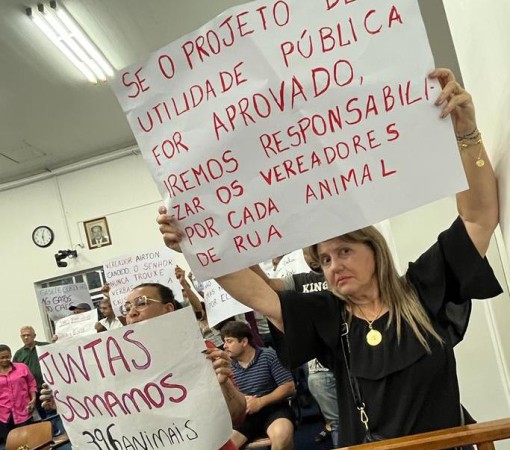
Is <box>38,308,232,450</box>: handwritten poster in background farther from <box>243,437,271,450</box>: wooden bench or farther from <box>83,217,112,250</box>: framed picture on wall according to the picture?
Answer: <box>83,217,112,250</box>: framed picture on wall

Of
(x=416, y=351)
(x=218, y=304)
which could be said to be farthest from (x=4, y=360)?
(x=416, y=351)

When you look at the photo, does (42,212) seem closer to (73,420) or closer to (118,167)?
(118,167)

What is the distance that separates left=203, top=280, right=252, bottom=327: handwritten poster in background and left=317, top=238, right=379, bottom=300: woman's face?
145 cm

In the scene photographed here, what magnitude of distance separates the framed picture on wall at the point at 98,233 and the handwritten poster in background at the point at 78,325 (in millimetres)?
3444

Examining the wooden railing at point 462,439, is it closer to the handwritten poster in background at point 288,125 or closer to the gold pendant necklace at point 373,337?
the gold pendant necklace at point 373,337

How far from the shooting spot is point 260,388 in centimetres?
310

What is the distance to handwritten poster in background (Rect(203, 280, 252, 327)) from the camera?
2633 millimetres

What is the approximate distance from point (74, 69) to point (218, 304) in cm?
384

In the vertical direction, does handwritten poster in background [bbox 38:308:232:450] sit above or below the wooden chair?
above

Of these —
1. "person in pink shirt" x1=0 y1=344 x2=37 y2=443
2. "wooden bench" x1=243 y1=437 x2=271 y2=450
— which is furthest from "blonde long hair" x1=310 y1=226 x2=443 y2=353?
"person in pink shirt" x1=0 y1=344 x2=37 y2=443

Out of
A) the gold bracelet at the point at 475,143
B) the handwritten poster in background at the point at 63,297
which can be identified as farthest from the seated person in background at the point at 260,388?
the handwritten poster in background at the point at 63,297

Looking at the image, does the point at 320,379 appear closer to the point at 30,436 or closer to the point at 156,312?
the point at 156,312

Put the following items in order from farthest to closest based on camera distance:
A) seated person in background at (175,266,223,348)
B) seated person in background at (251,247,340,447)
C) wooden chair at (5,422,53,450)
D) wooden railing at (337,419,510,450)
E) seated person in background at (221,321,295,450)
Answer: seated person in background at (175,266,223,348), wooden chair at (5,422,53,450), seated person in background at (221,321,295,450), seated person in background at (251,247,340,447), wooden railing at (337,419,510,450)

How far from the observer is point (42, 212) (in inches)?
320
